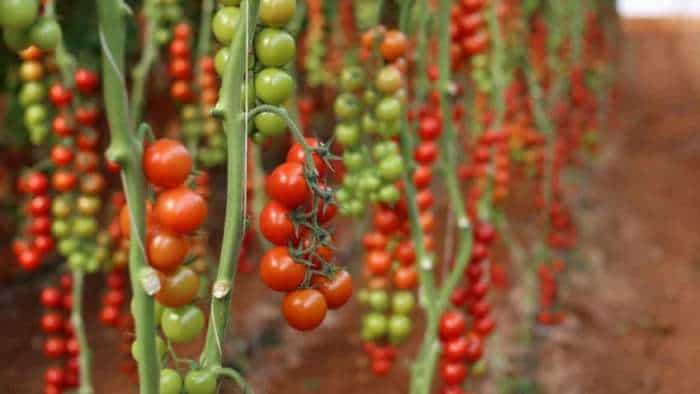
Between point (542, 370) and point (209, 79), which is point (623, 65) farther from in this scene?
point (209, 79)

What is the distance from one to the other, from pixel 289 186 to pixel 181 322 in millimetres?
170

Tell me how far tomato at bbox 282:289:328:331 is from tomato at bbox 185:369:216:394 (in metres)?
0.09

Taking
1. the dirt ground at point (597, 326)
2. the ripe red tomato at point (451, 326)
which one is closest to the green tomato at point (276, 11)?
the ripe red tomato at point (451, 326)

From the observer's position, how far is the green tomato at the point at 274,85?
2.42 feet

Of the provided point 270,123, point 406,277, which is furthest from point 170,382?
point 406,277

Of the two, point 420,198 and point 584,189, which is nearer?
point 420,198

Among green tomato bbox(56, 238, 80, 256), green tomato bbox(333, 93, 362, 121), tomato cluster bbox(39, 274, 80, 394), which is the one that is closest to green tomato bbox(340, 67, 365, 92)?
green tomato bbox(333, 93, 362, 121)

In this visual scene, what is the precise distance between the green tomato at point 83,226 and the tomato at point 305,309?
92 cm

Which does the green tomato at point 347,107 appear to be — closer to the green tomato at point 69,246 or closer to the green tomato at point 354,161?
the green tomato at point 354,161

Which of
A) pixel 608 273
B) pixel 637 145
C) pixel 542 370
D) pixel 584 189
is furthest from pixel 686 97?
pixel 542 370

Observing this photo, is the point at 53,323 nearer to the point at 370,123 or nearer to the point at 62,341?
the point at 62,341

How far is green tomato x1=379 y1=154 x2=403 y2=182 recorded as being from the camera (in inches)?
49.9

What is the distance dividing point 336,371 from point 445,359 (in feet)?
3.13

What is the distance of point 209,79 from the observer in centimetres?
168
